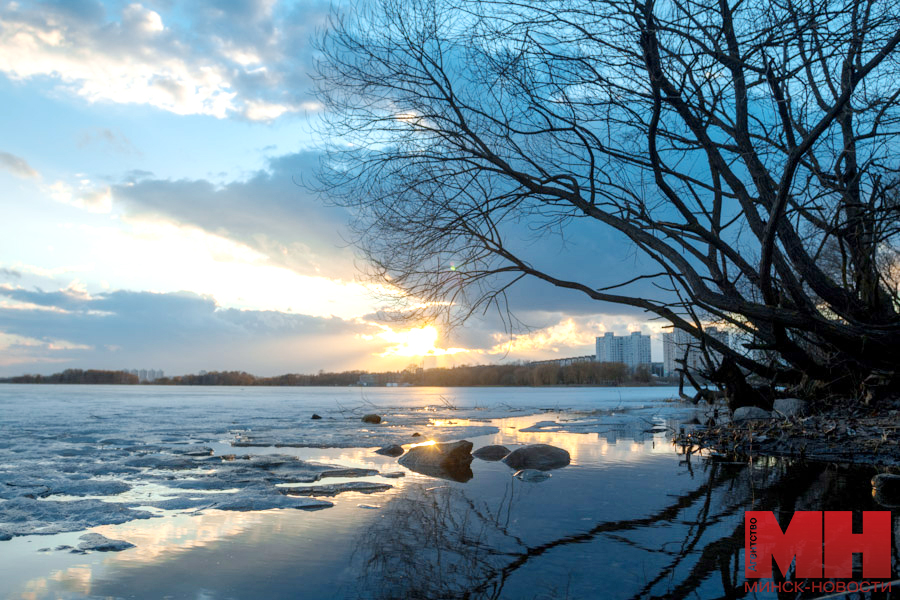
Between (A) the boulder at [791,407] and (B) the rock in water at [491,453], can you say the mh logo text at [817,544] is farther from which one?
(A) the boulder at [791,407]

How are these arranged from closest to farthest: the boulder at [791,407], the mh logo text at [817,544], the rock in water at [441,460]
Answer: the mh logo text at [817,544]
the rock in water at [441,460]
the boulder at [791,407]

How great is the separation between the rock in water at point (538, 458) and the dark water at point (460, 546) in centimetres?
120

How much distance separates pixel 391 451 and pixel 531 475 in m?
3.25

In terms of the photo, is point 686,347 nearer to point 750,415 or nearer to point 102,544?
point 750,415

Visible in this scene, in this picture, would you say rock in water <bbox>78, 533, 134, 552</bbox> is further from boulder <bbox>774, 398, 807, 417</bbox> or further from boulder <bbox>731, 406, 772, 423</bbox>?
boulder <bbox>774, 398, 807, 417</bbox>

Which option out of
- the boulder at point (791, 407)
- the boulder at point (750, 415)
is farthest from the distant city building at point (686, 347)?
the boulder at point (791, 407)

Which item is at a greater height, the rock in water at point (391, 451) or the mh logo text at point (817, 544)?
the mh logo text at point (817, 544)

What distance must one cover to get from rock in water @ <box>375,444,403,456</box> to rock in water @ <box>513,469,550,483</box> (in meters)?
2.88

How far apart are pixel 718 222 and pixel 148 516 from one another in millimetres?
9282

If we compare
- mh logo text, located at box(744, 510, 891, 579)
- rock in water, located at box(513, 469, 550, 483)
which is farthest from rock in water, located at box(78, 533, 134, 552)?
rock in water, located at box(513, 469, 550, 483)

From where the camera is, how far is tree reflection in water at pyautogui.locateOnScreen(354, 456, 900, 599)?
322 cm

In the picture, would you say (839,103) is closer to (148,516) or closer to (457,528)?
(457,528)

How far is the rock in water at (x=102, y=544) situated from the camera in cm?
390

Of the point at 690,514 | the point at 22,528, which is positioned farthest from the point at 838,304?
the point at 22,528
